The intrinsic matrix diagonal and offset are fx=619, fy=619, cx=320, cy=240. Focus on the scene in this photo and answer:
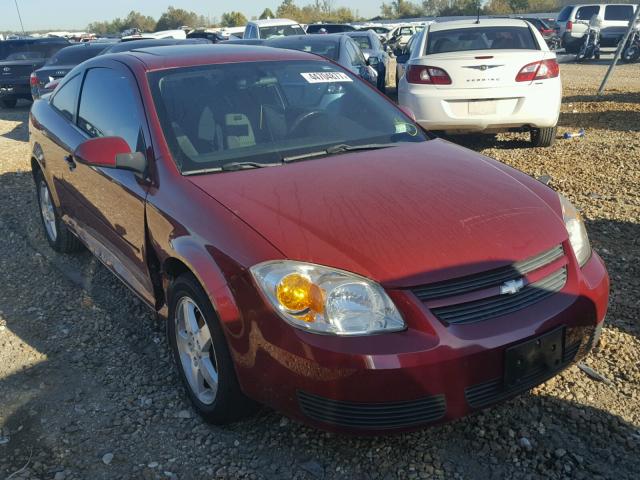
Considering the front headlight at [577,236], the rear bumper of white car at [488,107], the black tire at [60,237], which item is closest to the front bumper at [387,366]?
the front headlight at [577,236]

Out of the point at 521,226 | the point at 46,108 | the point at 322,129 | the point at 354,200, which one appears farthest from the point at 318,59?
the point at 46,108

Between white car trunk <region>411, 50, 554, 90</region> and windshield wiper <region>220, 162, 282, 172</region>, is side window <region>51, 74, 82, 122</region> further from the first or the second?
white car trunk <region>411, 50, 554, 90</region>

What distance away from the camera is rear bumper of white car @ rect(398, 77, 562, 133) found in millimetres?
6871

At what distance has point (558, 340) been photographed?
2463 millimetres

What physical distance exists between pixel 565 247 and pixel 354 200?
0.94 m

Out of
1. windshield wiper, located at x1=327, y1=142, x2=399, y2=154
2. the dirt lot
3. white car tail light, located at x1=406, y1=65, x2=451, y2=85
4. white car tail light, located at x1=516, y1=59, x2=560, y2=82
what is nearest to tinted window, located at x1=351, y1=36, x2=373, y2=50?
white car tail light, located at x1=406, y1=65, x2=451, y2=85

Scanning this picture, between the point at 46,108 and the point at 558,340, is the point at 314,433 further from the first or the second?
the point at 46,108

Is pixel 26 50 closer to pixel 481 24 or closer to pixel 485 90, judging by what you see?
pixel 481 24

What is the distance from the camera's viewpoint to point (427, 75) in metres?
7.14

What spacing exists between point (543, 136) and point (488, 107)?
3.58 ft

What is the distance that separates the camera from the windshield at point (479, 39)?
25.5 ft

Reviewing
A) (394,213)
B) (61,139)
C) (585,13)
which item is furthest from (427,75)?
(585,13)

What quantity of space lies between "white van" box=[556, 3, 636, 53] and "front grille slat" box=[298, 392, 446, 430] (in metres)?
24.5

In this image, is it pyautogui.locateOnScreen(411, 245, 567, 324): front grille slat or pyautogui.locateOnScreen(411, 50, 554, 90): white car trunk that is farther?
pyautogui.locateOnScreen(411, 50, 554, 90): white car trunk
